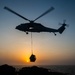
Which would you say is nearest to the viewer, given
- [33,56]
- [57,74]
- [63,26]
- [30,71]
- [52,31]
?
[33,56]

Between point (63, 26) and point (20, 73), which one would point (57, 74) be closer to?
point (20, 73)

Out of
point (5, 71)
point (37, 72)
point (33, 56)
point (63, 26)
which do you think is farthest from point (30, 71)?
point (63, 26)

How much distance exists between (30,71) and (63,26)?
55.6ft

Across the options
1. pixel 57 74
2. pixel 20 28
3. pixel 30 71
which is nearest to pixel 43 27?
pixel 20 28

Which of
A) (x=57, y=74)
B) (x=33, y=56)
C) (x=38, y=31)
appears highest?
(x=38, y=31)

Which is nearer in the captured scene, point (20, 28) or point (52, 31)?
point (20, 28)

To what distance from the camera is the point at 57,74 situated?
213 ft

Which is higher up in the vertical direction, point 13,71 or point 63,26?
point 63,26

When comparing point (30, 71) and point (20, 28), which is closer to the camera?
point (20, 28)

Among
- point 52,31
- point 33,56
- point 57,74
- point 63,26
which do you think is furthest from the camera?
point 57,74

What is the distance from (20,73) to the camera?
59.0m

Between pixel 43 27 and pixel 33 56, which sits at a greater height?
pixel 43 27

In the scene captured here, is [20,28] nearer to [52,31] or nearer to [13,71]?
[52,31]

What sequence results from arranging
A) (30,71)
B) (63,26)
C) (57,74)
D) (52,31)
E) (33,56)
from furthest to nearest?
(57,74), (30,71), (63,26), (52,31), (33,56)
